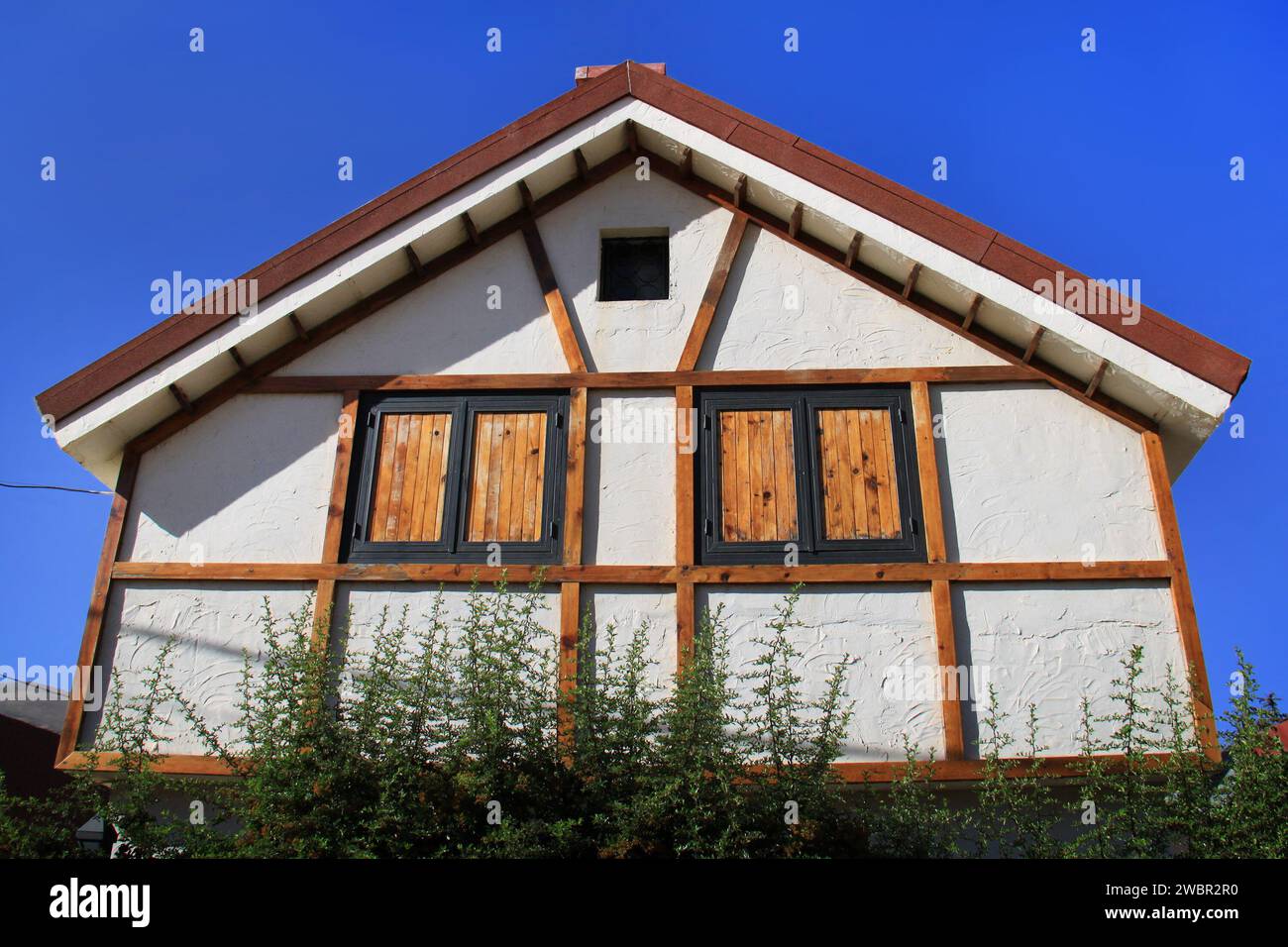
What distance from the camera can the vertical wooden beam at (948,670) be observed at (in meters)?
7.42

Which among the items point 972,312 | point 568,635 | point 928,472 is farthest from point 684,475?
point 972,312

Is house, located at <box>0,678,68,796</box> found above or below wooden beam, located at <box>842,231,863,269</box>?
below

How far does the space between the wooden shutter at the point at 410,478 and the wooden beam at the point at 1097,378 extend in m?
4.80

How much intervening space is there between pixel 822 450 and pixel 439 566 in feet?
9.60

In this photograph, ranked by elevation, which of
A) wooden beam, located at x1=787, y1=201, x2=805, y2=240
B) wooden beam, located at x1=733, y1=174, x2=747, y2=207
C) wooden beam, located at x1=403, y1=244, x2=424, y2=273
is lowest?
wooden beam, located at x1=403, y1=244, x2=424, y2=273

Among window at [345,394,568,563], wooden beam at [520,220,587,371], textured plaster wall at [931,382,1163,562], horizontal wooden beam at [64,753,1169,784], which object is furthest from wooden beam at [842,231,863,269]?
horizontal wooden beam at [64,753,1169,784]

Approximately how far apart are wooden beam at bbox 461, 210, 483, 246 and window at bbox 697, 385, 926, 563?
2367mm

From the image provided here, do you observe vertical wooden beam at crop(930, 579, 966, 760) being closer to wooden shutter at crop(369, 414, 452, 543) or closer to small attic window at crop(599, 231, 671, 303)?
small attic window at crop(599, 231, 671, 303)

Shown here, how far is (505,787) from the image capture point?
20.3 ft

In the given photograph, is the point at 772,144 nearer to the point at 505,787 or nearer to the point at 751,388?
the point at 751,388

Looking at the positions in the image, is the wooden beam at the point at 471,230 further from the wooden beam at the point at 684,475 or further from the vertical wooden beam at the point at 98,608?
the vertical wooden beam at the point at 98,608

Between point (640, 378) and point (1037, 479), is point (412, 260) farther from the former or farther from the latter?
point (1037, 479)

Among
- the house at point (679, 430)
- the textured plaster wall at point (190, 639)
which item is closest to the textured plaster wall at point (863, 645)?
the house at point (679, 430)

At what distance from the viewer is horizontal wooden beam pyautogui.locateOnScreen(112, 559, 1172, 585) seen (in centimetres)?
786
